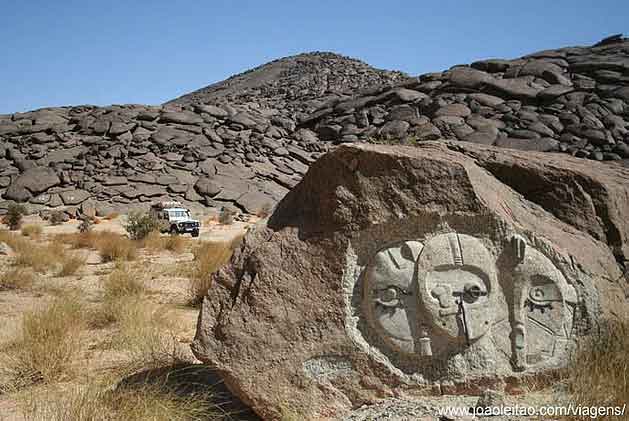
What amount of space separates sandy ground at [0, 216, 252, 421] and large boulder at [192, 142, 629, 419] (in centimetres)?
159

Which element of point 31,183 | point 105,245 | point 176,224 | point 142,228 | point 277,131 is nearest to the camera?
point 105,245

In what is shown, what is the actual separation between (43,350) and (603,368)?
12.5 ft

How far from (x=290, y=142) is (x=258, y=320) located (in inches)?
1029

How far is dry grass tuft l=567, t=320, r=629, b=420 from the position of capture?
2.99 metres

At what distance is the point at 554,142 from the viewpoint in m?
22.1

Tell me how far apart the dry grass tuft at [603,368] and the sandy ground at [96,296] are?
3081 millimetres

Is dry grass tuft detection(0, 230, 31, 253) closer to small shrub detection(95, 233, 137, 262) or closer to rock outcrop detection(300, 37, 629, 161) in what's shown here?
small shrub detection(95, 233, 137, 262)

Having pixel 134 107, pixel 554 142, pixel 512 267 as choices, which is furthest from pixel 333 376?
pixel 134 107

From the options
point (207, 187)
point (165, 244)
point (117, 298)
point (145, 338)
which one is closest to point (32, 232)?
point (165, 244)

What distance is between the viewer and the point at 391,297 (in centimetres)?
340

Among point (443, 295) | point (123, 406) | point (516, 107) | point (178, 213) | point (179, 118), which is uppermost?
point (516, 107)

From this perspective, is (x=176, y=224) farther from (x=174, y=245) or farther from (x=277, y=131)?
(x=277, y=131)

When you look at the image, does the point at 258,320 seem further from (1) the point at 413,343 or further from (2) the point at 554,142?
(2) the point at 554,142

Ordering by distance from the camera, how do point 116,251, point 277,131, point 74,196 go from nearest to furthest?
point 116,251 < point 74,196 < point 277,131
